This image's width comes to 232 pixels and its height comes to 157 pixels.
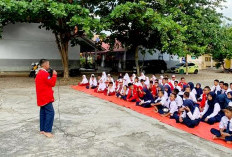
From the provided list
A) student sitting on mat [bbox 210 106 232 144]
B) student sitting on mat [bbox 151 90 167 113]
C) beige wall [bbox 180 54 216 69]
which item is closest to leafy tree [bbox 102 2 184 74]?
student sitting on mat [bbox 151 90 167 113]

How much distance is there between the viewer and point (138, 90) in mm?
10156

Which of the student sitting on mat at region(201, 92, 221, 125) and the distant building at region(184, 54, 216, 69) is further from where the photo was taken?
the distant building at region(184, 54, 216, 69)

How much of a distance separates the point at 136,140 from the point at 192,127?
1.96 m

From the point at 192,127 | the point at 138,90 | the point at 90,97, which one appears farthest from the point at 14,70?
the point at 192,127

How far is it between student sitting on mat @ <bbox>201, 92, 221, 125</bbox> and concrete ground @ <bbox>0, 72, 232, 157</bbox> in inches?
50.1

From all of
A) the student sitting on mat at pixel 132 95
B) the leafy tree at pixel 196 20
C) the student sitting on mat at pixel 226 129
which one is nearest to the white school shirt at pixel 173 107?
the student sitting on mat at pixel 226 129

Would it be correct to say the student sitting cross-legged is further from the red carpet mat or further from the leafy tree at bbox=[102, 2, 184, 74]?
the leafy tree at bbox=[102, 2, 184, 74]

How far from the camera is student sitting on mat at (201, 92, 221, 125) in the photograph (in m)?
7.42

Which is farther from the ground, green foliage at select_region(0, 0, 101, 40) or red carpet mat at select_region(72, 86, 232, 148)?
green foliage at select_region(0, 0, 101, 40)

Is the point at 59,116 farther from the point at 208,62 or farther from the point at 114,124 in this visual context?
the point at 208,62

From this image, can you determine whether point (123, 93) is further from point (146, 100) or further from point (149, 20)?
point (149, 20)

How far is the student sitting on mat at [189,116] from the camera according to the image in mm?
7000

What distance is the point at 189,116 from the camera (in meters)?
7.16

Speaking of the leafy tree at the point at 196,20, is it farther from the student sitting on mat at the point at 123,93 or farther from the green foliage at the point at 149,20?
the student sitting on mat at the point at 123,93
